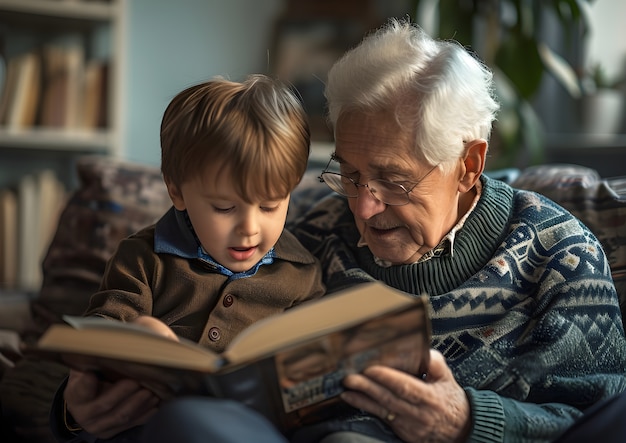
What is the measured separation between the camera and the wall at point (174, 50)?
11.3ft

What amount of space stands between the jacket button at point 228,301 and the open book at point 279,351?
246 millimetres

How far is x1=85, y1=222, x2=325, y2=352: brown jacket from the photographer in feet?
4.18

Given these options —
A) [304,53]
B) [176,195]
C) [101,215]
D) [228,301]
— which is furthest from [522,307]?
[304,53]

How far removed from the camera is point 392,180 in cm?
136

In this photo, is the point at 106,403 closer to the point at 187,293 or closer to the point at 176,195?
the point at 187,293

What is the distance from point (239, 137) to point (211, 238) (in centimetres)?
17

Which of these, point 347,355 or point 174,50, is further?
point 174,50

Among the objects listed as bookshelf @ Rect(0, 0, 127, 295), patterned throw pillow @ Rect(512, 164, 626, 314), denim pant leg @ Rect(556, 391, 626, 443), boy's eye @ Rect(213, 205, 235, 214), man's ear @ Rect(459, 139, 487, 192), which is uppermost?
man's ear @ Rect(459, 139, 487, 192)

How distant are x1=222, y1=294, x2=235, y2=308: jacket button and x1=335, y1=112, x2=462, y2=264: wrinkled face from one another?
0.86 ft

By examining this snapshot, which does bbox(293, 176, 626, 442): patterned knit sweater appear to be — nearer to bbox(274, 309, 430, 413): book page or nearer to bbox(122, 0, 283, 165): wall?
bbox(274, 309, 430, 413): book page

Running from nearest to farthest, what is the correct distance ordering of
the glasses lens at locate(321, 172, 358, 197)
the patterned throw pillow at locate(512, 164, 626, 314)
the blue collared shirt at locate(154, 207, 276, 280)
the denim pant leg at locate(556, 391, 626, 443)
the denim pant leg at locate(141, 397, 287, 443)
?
the denim pant leg at locate(141, 397, 287, 443) < the denim pant leg at locate(556, 391, 626, 443) < the blue collared shirt at locate(154, 207, 276, 280) < the glasses lens at locate(321, 172, 358, 197) < the patterned throw pillow at locate(512, 164, 626, 314)

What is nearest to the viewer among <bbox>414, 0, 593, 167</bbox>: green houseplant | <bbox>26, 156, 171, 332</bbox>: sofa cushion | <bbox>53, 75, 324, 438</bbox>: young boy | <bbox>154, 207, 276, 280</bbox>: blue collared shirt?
<bbox>53, 75, 324, 438</bbox>: young boy

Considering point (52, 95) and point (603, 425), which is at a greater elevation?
point (603, 425)

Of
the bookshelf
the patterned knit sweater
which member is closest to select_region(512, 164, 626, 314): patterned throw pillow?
the patterned knit sweater
